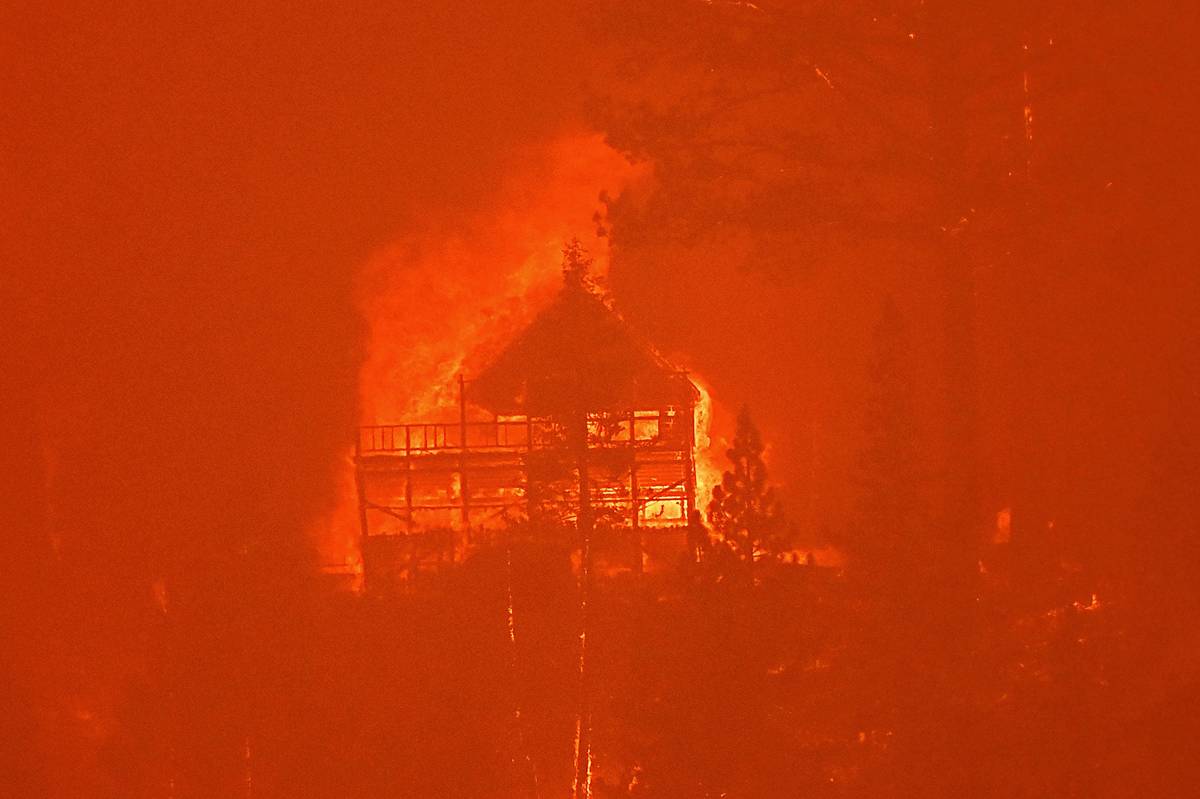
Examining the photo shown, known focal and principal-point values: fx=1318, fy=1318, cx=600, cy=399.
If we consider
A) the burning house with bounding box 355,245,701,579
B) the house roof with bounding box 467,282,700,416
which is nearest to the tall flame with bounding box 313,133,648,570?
the burning house with bounding box 355,245,701,579

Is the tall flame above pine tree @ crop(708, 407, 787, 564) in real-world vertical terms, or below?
above

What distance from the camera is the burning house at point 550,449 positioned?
1111cm

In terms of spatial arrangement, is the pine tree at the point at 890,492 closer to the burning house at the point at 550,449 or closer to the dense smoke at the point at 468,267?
the dense smoke at the point at 468,267

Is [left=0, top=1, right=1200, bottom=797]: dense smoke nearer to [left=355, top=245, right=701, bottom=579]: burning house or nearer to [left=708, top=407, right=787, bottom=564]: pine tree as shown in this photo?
[left=355, top=245, right=701, bottom=579]: burning house

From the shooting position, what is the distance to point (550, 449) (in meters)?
11.3

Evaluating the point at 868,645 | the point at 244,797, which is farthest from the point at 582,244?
the point at 868,645

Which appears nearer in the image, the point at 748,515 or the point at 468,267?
the point at 748,515

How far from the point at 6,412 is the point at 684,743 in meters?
10.1

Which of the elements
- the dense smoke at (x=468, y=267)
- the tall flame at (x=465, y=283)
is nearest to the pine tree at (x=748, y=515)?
the dense smoke at (x=468, y=267)

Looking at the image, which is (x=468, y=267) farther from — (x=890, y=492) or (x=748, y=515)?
(x=890, y=492)

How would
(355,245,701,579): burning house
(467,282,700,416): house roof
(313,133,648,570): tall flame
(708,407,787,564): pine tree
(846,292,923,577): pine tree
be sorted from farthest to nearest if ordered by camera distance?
(313,133,648,570): tall flame < (355,245,701,579): burning house < (467,282,700,416): house roof < (708,407,787,564): pine tree < (846,292,923,577): pine tree

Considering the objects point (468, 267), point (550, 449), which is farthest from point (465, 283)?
point (550, 449)

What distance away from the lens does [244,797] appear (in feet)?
33.2

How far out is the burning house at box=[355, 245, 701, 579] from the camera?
11.1 meters
